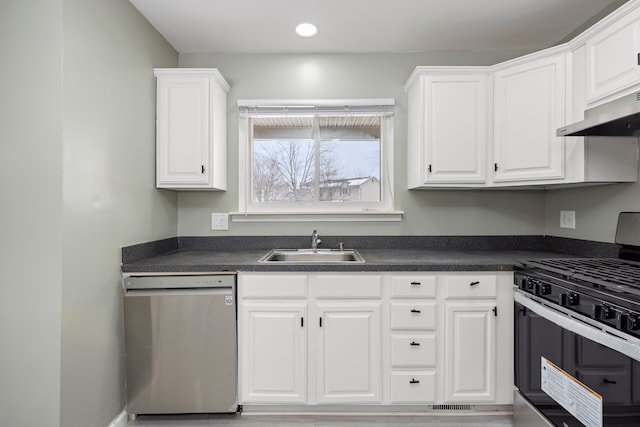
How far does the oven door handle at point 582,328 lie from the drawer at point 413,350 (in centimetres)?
54

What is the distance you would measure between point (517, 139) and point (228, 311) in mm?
2043

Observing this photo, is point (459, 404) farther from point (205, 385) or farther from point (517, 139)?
point (517, 139)

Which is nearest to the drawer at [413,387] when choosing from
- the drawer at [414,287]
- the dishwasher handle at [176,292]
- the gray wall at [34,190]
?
the drawer at [414,287]

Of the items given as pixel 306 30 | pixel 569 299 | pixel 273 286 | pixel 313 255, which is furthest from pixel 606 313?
pixel 306 30

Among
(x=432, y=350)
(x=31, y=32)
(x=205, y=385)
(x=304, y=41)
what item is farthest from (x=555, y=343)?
(x=31, y=32)

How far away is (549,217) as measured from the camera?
2.50 metres

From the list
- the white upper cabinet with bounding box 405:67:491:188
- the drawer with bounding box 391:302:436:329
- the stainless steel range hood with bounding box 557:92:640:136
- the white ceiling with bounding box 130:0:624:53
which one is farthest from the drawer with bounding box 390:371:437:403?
the white ceiling with bounding box 130:0:624:53

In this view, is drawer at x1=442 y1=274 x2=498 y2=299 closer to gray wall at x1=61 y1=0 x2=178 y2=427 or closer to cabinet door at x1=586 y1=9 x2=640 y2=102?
cabinet door at x1=586 y1=9 x2=640 y2=102

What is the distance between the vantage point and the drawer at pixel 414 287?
6.21 feet

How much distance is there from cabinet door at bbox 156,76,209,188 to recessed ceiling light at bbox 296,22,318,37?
0.71 m

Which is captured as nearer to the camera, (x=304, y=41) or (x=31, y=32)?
(x=31, y=32)

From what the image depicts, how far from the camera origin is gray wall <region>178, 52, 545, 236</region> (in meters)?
2.54

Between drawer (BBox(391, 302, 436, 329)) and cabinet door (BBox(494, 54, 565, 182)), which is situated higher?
cabinet door (BBox(494, 54, 565, 182))

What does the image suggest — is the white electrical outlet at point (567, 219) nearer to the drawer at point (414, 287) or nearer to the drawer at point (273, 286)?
the drawer at point (414, 287)
